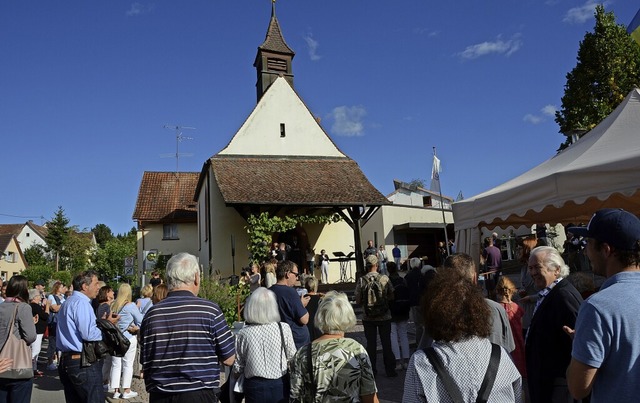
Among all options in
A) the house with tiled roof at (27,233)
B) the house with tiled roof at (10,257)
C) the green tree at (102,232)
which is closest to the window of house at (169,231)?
the house with tiled roof at (10,257)

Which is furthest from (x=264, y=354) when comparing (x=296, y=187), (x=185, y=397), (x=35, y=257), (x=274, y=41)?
(x=35, y=257)

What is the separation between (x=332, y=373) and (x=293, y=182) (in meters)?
18.1

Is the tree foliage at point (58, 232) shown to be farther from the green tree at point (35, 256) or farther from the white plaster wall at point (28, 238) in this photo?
the white plaster wall at point (28, 238)

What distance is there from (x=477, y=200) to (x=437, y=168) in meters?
14.6

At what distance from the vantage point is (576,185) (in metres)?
5.60

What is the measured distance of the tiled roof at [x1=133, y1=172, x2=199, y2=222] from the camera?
115 feet

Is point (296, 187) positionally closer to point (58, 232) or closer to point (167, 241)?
point (167, 241)

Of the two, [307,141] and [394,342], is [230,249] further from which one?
[394,342]

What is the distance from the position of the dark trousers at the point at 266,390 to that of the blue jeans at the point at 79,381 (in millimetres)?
1818

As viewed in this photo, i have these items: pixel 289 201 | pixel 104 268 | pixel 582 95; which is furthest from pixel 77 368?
pixel 104 268

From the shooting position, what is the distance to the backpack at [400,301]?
8.04 meters

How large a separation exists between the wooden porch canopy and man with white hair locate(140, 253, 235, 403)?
15129 mm

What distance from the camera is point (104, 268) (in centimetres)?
4622

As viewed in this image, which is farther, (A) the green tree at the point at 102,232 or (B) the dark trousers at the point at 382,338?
(A) the green tree at the point at 102,232
